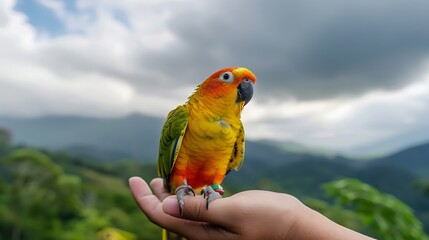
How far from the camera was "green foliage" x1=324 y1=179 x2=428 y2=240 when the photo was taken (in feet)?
8.46

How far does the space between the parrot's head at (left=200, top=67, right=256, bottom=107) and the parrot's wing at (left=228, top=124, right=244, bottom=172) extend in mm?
228

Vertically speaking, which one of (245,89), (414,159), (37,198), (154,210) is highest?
(414,159)

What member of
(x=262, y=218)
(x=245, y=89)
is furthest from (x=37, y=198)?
(x=262, y=218)

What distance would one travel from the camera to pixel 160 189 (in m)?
2.17

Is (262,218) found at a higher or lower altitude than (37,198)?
higher

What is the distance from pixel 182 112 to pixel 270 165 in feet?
272

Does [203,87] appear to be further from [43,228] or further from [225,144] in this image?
[43,228]

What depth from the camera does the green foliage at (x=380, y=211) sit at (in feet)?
8.46

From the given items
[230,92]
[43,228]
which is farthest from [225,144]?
[43,228]

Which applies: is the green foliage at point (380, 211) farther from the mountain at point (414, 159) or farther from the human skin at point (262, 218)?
the mountain at point (414, 159)

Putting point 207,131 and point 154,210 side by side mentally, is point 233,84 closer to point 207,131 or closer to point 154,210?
point 207,131

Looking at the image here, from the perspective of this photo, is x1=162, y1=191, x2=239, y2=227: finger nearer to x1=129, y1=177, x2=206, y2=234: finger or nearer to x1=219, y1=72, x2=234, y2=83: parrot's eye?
x1=129, y1=177, x2=206, y2=234: finger

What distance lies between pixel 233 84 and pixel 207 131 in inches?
10.3

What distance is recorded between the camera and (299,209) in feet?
4.50
